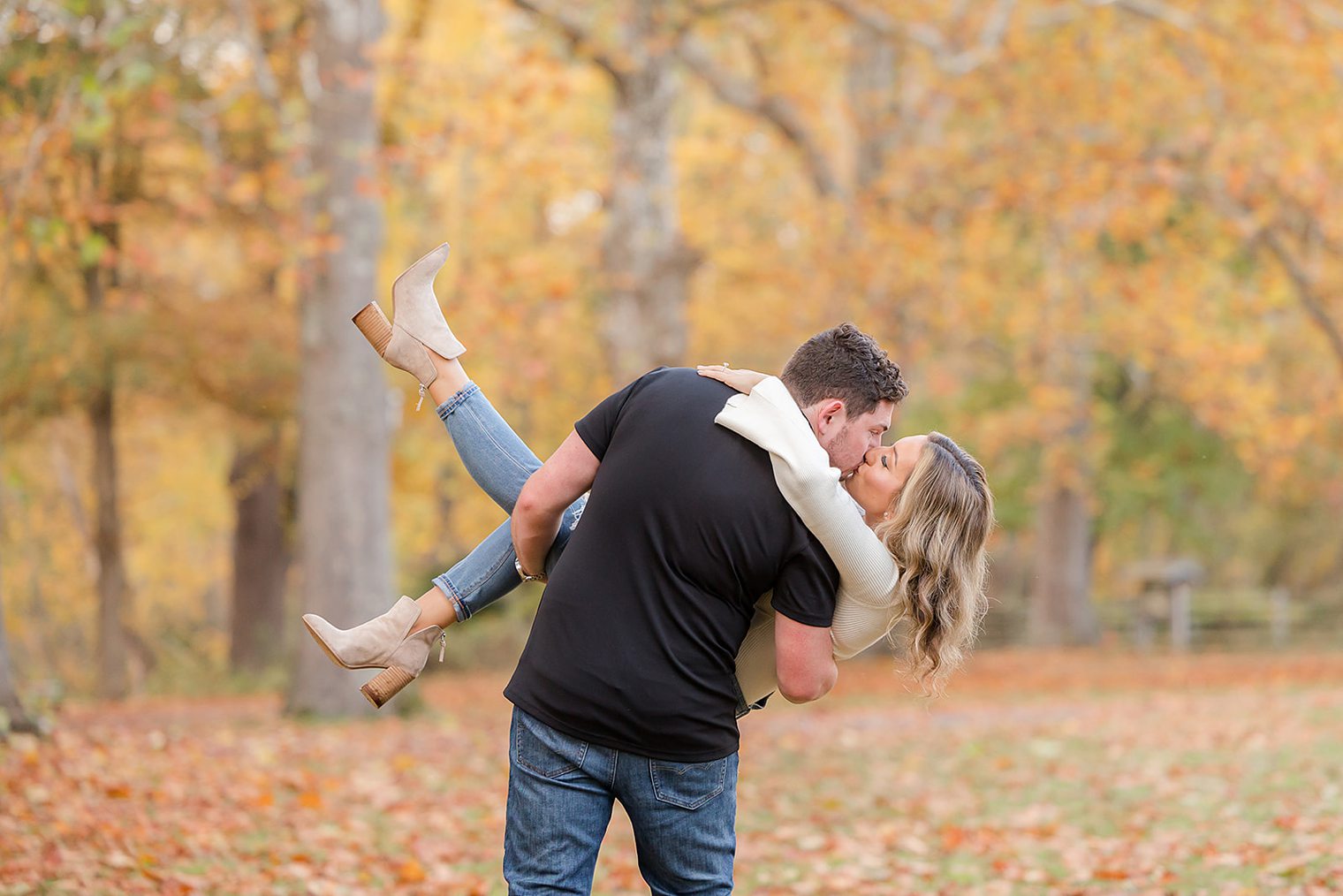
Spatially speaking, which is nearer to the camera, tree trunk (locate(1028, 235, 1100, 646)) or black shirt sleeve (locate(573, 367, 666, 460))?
black shirt sleeve (locate(573, 367, 666, 460))

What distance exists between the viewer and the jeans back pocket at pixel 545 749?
3.27 m

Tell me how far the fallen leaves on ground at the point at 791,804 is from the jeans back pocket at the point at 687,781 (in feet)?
8.35

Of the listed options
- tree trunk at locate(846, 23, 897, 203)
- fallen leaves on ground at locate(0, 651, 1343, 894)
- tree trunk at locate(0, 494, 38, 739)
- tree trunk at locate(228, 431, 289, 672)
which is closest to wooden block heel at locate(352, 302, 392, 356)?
fallen leaves on ground at locate(0, 651, 1343, 894)

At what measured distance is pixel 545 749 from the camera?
10.8 ft

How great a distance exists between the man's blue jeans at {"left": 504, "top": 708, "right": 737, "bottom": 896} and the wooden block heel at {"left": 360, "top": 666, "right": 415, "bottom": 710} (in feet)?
2.14

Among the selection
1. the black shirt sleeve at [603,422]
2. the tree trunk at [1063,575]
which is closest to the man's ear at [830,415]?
the black shirt sleeve at [603,422]

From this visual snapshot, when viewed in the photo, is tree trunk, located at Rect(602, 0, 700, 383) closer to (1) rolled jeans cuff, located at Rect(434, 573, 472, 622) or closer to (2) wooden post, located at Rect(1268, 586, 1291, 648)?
(1) rolled jeans cuff, located at Rect(434, 573, 472, 622)

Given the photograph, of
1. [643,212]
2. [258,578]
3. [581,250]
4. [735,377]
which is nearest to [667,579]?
[735,377]

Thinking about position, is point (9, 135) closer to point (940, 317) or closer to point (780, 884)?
point (780, 884)

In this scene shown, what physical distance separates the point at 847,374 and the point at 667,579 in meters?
0.69

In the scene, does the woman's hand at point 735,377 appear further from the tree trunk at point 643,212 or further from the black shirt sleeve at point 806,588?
the tree trunk at point 643,212

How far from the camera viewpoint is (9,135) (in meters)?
9.29

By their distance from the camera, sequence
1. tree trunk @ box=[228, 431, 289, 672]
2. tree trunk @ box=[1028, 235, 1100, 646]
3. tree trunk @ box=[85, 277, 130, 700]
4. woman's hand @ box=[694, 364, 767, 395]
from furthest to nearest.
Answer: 1. tree trunk @ box=[228, 431, 289, 672]
2. tree trunk @ box=[1028, 235, 1100, 646]
3. tree trunk @ box=[85, 277, 130, 700]
4. woman's hand @ box=[694, 364, 767, 395]

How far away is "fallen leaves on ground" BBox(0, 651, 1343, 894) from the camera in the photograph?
6098 mm
